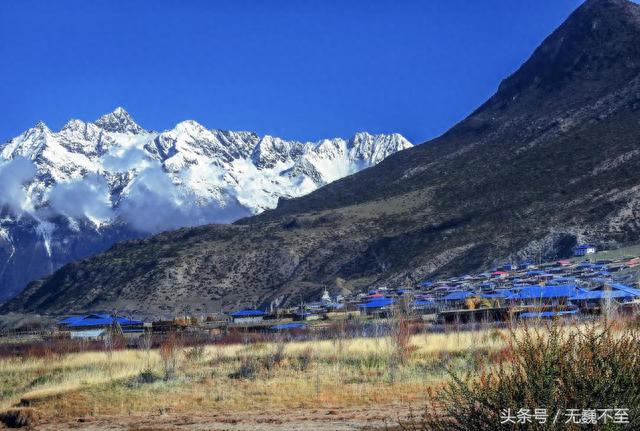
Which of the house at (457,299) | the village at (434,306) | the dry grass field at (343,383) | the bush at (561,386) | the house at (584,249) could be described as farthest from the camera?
the house at (584,249)

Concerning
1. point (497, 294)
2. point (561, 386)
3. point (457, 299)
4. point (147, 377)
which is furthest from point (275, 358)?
point (457, 299)

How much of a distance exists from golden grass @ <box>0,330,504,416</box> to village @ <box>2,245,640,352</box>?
30.1ft

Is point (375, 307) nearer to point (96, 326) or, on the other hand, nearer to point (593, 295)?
point (593, 295)

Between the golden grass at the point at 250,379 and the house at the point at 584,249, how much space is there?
4697cm

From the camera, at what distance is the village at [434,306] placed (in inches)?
1820

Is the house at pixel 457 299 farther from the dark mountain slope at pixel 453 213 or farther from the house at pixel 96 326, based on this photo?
the dark mountain slope at pixel 453 213

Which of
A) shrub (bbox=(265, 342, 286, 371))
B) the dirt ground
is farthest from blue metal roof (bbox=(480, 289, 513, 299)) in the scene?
the dirt ground

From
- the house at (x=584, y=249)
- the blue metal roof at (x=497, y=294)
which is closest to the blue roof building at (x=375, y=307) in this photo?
the blue metal roof at (x=497, y=294)

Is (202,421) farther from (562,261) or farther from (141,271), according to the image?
(141,271)

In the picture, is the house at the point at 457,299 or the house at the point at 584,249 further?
the house at the point at 584,249

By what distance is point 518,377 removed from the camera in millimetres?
8938

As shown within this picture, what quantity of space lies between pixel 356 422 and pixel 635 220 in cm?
7112

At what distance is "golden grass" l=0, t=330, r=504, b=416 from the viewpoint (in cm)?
2212

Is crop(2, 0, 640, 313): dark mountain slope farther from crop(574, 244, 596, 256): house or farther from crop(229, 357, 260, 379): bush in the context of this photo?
crop(229, 357, 260, 379): bush
